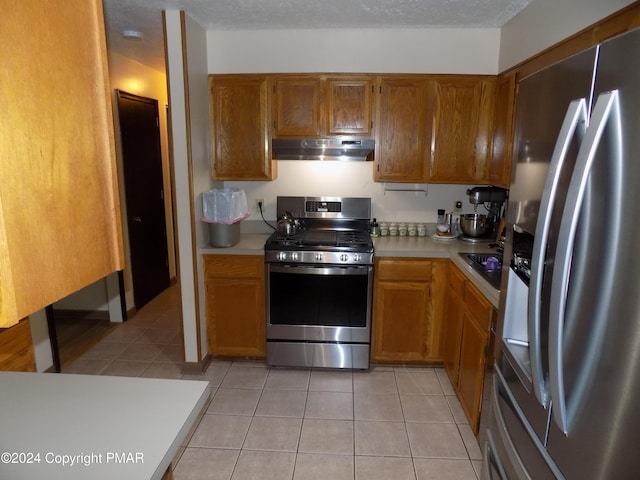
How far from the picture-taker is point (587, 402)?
2.92 feet

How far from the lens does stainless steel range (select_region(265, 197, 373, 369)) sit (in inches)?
110

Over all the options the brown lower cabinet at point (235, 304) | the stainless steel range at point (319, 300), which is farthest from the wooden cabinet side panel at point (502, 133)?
the brown lower cabinet at point (235, 304)

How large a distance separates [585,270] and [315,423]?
195 centimetres

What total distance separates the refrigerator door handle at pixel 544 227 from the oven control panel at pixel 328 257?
175 centimetres

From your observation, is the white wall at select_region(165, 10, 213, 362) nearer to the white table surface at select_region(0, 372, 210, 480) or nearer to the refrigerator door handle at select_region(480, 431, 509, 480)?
the white table surface at select_region(0, 372, 210, 480)

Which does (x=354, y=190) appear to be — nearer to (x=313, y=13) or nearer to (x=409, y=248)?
(x=409, y=248)

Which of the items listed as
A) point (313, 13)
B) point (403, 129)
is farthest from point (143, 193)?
point (403, 129)

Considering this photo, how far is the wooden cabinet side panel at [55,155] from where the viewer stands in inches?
20.4

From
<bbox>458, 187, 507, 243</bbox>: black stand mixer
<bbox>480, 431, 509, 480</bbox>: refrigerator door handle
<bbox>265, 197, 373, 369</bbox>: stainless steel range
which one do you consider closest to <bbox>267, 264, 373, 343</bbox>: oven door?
<bbox>265, 197, 373, 369</bbox>: stainless steel range

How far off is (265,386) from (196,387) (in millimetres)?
1727

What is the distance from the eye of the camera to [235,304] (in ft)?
9.79

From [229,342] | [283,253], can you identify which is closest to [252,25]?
[283,253]

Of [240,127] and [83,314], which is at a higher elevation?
[240,127]

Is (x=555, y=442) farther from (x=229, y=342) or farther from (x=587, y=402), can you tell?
(x=229, y=342)
